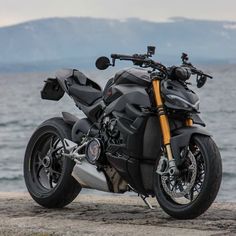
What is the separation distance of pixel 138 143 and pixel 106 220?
2.50 ft

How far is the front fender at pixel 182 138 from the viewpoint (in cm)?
733

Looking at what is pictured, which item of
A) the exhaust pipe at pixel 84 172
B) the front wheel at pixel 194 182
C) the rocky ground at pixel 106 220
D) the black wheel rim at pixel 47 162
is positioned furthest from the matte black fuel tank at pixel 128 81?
the rocky ground at pixel 106 220

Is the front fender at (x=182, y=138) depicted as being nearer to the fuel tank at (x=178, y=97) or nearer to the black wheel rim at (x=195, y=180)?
the black wheel rim at (x=195, y=180)

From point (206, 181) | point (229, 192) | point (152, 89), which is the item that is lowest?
point (229, 192)

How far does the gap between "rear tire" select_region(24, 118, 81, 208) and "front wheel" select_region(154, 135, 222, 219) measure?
54.3 inches

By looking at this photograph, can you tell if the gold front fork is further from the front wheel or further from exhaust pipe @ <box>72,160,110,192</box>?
exhaust pipe @ <box>72,160,110,192</box>

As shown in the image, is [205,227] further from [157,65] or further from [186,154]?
[157,65]

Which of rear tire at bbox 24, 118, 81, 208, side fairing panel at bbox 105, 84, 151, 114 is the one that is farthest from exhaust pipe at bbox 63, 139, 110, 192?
side fairing panel at bbox 105, 84, 151, 114

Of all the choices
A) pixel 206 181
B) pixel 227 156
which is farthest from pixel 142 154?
pixel 227 156

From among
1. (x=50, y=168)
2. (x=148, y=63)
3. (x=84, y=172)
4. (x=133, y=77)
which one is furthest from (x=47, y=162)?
(x=148, y=63)

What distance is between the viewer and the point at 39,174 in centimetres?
910

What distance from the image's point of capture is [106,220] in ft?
25.4

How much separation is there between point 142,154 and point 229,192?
10.8 metres

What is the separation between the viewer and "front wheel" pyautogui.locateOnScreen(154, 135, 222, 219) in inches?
282
